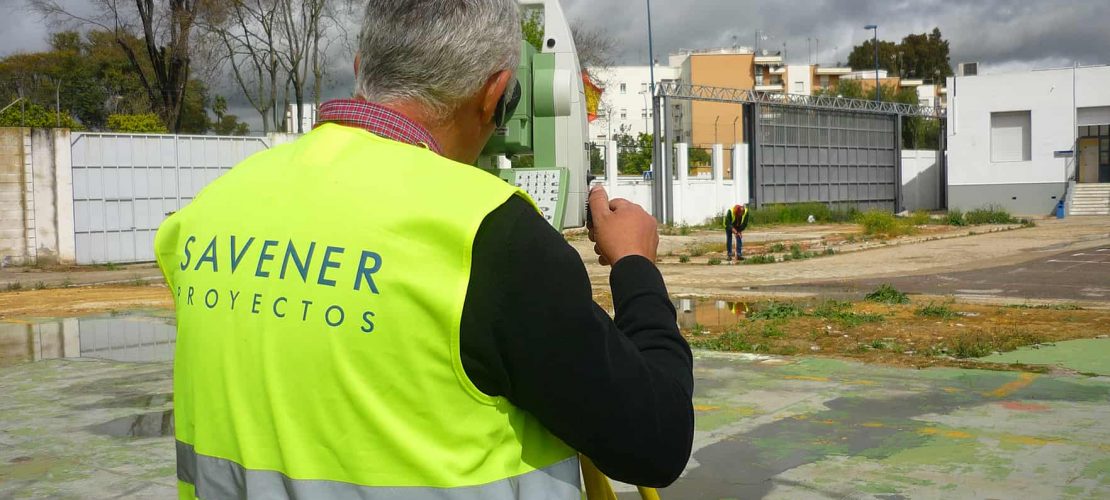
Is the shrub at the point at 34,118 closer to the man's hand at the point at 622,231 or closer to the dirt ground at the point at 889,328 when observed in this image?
the dirt ground at the point at 889,328

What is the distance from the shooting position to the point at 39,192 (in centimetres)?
2094

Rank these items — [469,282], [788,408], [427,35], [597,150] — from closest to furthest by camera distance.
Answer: [469,282] → [427,35] → [788,408] → [597,150]

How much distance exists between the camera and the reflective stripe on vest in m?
1.38

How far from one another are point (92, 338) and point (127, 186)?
12.4 m

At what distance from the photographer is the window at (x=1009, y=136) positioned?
43688 mm

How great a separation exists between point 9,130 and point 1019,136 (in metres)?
39.0

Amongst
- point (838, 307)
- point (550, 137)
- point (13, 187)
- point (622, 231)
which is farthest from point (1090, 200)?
point (622, 231)

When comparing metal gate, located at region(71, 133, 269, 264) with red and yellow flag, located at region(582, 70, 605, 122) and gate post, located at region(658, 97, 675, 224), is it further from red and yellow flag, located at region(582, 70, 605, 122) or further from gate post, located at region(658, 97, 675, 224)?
gate post, located at region(658, 97, 675, 224)

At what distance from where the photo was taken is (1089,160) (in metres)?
45.1

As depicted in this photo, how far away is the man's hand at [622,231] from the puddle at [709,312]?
30.8 ft

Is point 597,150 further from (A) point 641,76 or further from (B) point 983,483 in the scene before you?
(A) point 641,76

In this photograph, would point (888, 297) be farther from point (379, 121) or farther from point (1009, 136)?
point (1009, 136)

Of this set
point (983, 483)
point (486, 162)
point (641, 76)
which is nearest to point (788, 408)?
point (983, 483)

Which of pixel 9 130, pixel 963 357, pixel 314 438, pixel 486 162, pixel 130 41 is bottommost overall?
pixel 963 357
